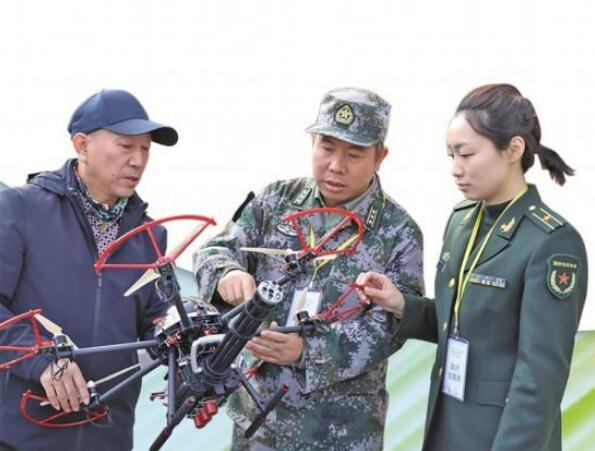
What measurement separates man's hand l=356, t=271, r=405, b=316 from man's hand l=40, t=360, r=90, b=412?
0.59 metres

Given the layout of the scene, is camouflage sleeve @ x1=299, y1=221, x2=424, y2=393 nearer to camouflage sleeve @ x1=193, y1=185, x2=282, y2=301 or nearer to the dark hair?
camouflage sleeve @ x1=193, y1=185, x2=282, y2=301

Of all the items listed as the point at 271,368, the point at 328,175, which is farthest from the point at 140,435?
the point at 328,175

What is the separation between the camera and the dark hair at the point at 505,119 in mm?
1951

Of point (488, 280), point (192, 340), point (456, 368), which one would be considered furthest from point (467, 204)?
point (192, 340)

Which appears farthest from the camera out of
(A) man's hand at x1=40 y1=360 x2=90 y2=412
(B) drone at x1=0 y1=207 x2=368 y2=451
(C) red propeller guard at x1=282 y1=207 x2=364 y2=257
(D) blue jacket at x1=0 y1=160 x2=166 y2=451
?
(D) blue jacket at x1=0 y1=160 x2=166 y2=451

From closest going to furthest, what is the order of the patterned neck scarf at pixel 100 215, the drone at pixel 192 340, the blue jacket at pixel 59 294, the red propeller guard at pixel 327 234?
the drone at pixel 192 340 → the red propeller guard at pixel 327 234 → the blue jacket at pixel 59 294 → the patterned neck scarf at pixel 100 215

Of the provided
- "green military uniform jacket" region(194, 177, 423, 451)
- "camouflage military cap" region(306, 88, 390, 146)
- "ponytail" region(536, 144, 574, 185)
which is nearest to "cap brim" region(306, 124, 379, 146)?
"camouflage military cap" region(306, 88, 390, 146)

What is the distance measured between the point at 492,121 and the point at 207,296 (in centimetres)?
71

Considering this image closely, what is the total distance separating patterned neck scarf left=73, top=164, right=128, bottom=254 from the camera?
7.18ft

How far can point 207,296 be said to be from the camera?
2229 mm

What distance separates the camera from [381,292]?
84.7 inches

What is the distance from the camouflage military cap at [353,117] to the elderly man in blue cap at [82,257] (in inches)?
13.4

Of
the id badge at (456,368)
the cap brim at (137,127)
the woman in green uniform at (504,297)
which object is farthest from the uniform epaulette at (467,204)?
the cap brim at (137,127)

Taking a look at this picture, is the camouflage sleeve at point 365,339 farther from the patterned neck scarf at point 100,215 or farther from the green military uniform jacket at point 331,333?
the patterned neck scarf at point 100,215
